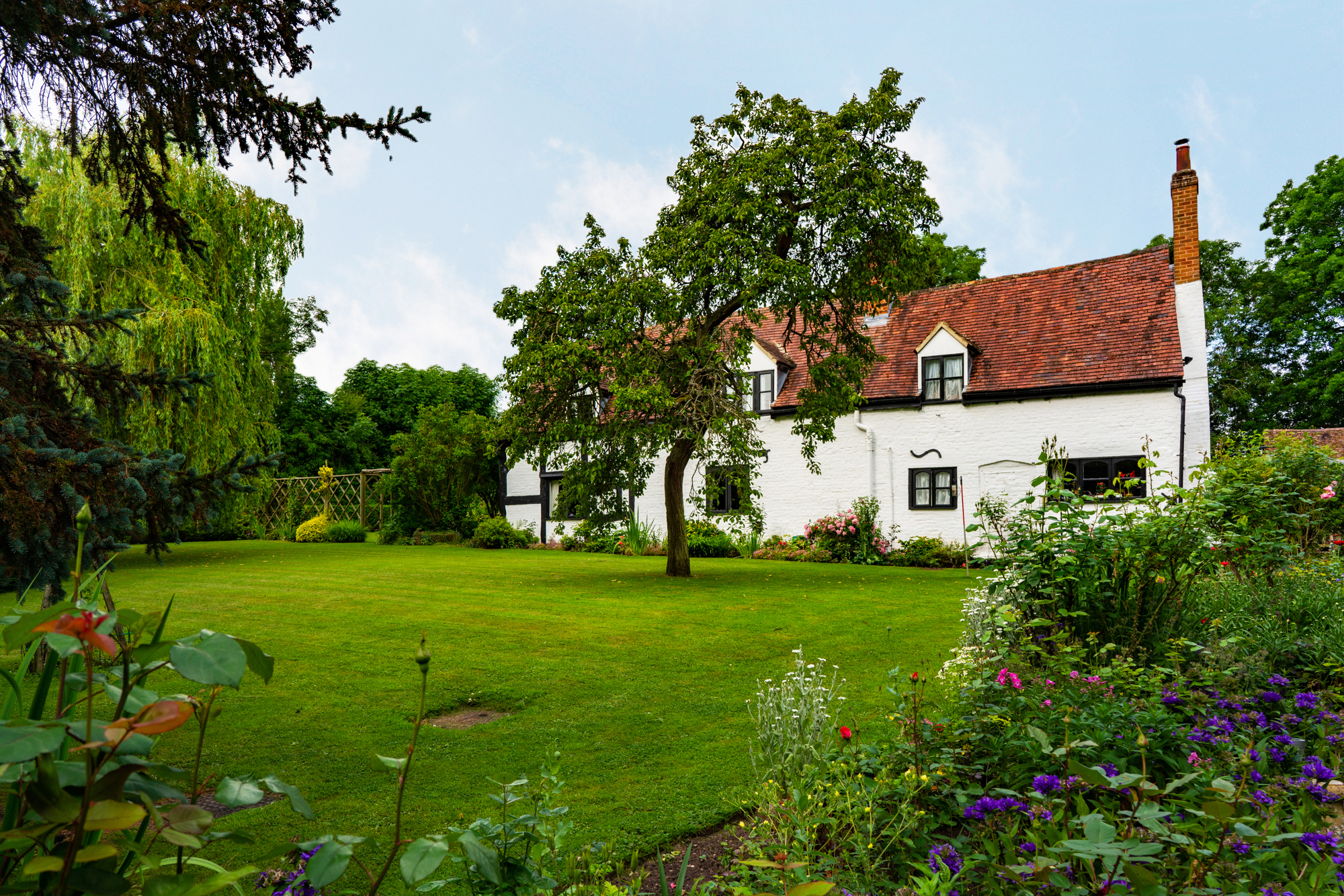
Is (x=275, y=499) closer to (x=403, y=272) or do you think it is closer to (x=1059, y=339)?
(x=403, y=272)

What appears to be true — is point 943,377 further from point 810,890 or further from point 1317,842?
point 810,890

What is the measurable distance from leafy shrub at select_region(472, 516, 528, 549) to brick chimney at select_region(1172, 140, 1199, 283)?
19.0 metres

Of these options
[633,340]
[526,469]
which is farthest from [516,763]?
[526,469]

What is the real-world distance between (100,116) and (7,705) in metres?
4.31

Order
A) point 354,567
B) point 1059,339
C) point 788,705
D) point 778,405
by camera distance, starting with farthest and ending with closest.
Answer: point 778,405, point 1059,339, point 354,567, point 788,705

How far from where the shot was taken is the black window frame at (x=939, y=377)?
19453 millimetres

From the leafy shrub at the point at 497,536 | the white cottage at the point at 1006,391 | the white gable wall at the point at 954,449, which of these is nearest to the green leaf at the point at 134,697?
the white cottage at the point at 1006,391

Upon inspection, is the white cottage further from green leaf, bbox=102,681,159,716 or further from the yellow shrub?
green leaf, bbox=102,681,159,716

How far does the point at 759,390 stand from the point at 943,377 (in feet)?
17.5

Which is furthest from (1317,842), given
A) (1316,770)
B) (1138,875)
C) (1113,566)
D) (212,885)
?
(1113,566)

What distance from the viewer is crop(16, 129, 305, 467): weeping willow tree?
49.6 feet

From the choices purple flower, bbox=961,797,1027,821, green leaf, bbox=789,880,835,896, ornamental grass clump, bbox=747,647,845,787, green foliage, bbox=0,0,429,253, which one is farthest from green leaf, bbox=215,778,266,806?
green foliage, bbox=0,0,429,253

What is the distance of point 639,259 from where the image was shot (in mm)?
13914

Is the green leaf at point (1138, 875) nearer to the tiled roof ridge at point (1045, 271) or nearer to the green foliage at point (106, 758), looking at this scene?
the green foliage at point (106, 758)
